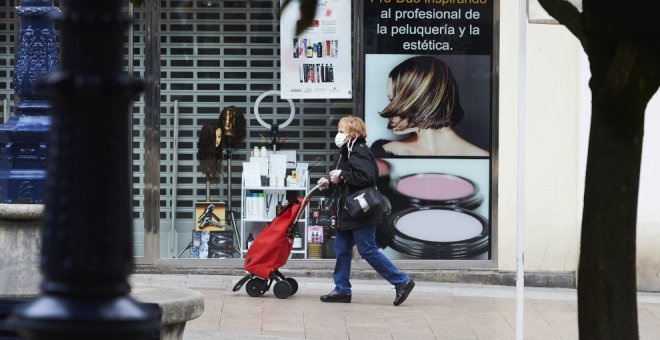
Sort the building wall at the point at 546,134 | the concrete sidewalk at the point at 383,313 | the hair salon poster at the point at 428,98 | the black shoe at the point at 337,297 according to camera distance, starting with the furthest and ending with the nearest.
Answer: the hair salon poster at the point at 428,98 → the building wall at the point at 546,134 → the black shoe at the point at 337,297 → the concrete sidewalk at the point at 383,313

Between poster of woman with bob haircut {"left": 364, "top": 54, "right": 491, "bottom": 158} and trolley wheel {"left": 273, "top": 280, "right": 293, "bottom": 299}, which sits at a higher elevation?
poster of woman with bob haircut {"left": 364, "top": 54, "right": 491, "bottom": 158}

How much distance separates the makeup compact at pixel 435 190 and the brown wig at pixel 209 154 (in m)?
1.84

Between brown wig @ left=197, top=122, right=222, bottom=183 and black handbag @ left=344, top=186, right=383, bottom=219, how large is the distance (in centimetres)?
256

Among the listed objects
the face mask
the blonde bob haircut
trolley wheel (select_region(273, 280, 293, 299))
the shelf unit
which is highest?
the blonde bob haircut

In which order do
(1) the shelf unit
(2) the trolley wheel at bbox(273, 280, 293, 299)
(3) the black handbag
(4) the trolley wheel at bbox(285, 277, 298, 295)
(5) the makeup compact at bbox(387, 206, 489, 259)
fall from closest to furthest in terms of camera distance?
(3) the black handbag < (2) the trolley wheel at bbox(273, 280, 293, 299) < (4) the trolley wheel at bbox(285, 277, 298, 295) < (5) the makeup compact at bbox(387, 206, 489, 259) < (1) the shelf unit

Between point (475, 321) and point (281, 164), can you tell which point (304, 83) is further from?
point (475, 321)

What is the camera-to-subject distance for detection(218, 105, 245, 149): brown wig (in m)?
13.2

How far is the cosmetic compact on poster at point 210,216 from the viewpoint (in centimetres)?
1333

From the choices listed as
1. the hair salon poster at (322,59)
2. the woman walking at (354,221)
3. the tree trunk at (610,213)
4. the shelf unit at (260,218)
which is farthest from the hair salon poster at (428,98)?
the tree trunk at (610,213)

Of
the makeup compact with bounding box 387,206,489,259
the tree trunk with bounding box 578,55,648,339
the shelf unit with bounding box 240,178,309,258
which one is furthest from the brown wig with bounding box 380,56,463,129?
the tree trunk with bounding box 578,55,648,339

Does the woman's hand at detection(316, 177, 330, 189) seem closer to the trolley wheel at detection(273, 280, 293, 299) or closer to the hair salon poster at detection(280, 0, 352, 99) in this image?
the trolley wheel at detection(273, 280, 293, 299)

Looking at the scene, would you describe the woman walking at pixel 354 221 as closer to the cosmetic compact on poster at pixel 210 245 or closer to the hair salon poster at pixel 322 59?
the hair salon poster at pixel 322 59

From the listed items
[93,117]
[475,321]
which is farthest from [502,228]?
[93,117]

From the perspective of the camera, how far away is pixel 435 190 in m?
13.1
